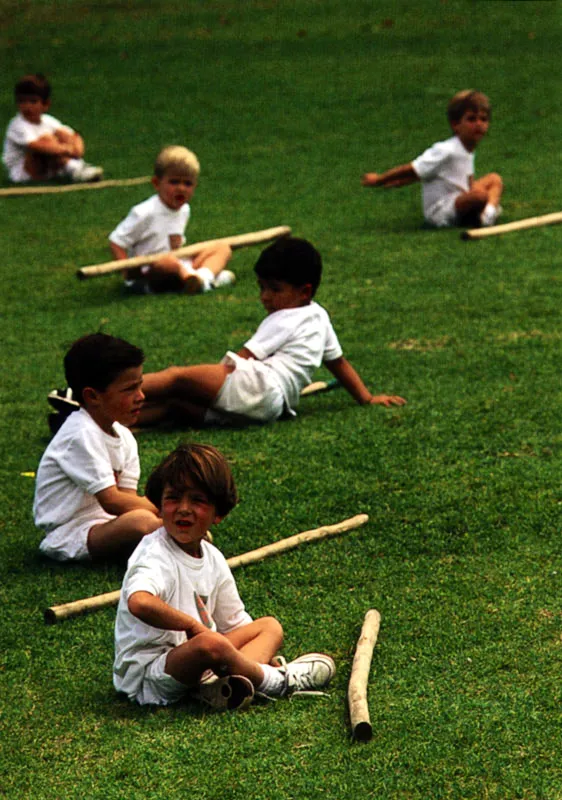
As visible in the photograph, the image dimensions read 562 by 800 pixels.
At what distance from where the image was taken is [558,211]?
1180 centimetres

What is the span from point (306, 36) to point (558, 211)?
33.5ft

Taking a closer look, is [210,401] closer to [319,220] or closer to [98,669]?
[98,669]

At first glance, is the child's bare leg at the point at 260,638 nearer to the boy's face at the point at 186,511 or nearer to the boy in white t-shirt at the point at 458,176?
the boy's face at the point at 186,511

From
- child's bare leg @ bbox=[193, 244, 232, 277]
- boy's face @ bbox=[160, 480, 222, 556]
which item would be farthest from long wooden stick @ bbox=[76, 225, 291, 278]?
boy's face @ bbox=[160, 480, 222, 556]

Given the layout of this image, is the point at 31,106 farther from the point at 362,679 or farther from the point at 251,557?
the point at 362,679

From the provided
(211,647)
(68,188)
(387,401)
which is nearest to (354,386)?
(387,401)

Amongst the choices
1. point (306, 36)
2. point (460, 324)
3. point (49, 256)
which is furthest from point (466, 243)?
point (306, 36)

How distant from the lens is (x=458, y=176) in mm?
11672

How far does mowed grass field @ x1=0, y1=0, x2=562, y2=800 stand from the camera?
395 cm

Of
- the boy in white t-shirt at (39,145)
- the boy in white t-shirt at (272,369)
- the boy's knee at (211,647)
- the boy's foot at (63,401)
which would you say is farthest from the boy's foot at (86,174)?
the boy's knee at (211,647)

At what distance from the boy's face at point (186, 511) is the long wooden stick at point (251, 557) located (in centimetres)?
77

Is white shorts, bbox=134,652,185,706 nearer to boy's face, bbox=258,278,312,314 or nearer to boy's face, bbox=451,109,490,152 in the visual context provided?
boy's face, bbox=258,278,312,314

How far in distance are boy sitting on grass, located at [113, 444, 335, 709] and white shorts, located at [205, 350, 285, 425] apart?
2.53m

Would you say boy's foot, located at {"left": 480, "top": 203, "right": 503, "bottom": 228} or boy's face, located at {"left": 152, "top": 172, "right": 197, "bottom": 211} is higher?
boy's face, located at {"left": 152, "top": 172, "right": 197, "bottom": 211}
